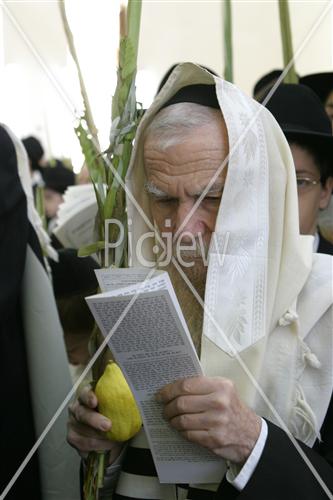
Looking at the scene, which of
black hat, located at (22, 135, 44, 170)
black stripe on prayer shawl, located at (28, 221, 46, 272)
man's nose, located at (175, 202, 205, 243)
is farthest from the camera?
black hat, located at (22, 135, 44, 170)

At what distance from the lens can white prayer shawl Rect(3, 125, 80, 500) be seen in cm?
222

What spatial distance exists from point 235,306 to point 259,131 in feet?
1.43

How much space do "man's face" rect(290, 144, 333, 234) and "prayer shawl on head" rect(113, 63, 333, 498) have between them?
684 mm

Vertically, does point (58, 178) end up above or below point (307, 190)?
below

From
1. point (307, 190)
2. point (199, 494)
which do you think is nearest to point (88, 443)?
point (199, 494)

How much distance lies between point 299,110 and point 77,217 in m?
0.98

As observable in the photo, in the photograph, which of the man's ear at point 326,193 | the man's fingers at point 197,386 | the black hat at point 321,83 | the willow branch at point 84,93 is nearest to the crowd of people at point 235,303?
the man's fingers at point 197,386

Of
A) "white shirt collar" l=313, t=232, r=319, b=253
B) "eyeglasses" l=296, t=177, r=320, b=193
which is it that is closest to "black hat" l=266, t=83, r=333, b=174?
"eyeglasses" l=296, t=177, r=320, b=193

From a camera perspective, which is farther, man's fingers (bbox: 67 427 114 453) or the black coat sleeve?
man's fingers (bbox: 67 427 114 453)

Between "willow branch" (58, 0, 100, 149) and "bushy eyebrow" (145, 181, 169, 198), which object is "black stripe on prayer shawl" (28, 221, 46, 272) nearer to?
"bushy eyebrow" (145, 181, 169, 198)

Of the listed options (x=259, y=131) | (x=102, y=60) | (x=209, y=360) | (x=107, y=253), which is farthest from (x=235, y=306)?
(x=102, y=60)

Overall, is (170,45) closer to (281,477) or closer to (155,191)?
(155,191)

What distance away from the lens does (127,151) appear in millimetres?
1739

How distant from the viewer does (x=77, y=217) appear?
9.78 feet
